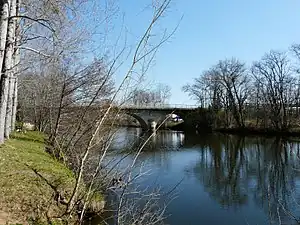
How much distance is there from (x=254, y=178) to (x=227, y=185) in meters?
2.15

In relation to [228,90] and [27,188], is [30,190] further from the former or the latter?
[228,90]

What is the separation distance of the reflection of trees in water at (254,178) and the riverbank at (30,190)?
5.03 metres

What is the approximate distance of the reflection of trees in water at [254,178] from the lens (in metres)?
13.2

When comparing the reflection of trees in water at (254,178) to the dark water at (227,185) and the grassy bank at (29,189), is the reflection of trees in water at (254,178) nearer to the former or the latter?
the dark water at (227,185)

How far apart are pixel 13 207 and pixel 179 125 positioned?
174ft

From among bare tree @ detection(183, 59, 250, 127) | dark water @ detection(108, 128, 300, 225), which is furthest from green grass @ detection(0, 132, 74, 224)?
bare tree @ detection(183, 59, 250, 127)

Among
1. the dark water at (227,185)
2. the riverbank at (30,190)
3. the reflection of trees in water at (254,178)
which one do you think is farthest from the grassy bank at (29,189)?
the reflection of trees in water at (254,178)

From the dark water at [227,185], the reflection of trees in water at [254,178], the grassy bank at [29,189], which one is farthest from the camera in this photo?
the reflection of trees in water at [254,178]

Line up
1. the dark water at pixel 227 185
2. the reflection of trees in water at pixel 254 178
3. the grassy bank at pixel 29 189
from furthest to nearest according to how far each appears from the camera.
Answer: the reflection of trees in water at pixel 254 178, the dark water at pixel 227 185, the grassy bank at pixel 29 189

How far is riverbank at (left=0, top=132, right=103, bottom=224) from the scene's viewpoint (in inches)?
261

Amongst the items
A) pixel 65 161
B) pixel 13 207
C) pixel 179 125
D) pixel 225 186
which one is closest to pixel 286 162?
pixel 225 186

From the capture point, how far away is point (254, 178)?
686 inches

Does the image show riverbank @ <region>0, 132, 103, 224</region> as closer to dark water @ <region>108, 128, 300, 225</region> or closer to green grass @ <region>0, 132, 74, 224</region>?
green grass @ <region>0, 132, 74, 224</region>

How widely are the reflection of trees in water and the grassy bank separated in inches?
200
